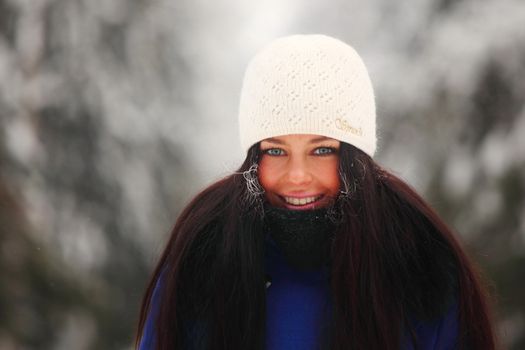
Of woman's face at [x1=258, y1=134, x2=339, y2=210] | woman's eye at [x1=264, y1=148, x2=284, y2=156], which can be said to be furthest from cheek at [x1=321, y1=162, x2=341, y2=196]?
woman's eye at [x1=264, y1=148, x2=284, y2=156]

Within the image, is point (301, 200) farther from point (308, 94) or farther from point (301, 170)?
point (308, 94)

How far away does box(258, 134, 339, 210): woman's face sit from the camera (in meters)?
1.79

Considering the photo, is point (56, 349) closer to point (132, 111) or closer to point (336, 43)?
point (132, 111)

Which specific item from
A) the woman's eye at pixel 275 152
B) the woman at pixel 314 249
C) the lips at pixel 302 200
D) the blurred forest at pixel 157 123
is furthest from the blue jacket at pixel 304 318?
the blurred forest at pixel 157 123

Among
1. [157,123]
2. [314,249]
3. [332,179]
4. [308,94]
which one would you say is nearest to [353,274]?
[314,249]

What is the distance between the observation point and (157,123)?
5.39 m

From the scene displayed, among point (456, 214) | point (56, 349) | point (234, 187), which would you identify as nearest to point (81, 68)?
point (56, 349)

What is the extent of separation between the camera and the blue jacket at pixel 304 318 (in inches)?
70.4

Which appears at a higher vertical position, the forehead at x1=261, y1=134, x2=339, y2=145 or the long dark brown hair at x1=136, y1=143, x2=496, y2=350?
the forehead at x1=261, y1=134, x2=339, y2=145

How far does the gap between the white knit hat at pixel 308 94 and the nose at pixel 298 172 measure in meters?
0.07

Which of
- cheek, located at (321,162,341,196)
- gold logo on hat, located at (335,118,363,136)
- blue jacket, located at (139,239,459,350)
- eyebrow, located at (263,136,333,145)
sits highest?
gold logo on hat, located at (335,118,363,136)

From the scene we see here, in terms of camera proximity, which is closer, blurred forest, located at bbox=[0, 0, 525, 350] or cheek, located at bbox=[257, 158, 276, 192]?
cheek, located at bbox=[257, 158, 276, 192]

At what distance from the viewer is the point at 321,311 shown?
5.92ft

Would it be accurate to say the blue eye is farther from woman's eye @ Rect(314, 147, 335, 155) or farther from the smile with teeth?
the smile with teeth
